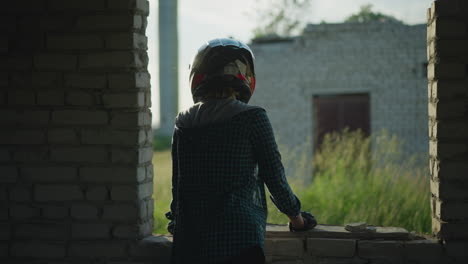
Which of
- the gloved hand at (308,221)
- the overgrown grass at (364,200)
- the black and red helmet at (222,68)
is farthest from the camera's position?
the overgrown grass at (364,200)

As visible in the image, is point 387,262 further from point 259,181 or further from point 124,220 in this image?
point 124,220

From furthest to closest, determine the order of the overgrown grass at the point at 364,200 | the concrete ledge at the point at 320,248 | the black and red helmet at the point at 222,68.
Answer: the overgrown grass at the point at 364,200
the concrete ledge at the point at 320,248
the black and red helmet at the point at 222,68

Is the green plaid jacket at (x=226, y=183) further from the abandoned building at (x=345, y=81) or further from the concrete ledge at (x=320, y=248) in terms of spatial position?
the abandoned building at (x=345, y=81)

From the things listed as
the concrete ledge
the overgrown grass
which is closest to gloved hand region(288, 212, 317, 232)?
the concrete ledge

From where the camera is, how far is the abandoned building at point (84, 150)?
3.37m

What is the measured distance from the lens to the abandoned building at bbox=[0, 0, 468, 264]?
11.1 feet

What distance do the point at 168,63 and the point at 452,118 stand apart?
27.1 metres

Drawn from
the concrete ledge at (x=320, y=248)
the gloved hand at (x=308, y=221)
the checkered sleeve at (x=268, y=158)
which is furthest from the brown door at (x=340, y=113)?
the checkered sleeve at (x=268, y=158)

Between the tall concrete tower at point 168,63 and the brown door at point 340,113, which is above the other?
the tall concrete tower at point 168,63

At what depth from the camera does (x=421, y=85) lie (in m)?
13.8

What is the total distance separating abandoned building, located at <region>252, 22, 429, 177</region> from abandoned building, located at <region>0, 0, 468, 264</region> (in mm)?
10489

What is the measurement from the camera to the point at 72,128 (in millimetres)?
3416

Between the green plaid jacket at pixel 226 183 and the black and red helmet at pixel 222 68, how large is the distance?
216 millimetres

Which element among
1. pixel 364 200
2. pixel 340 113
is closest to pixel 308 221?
pixel 364 200
